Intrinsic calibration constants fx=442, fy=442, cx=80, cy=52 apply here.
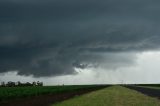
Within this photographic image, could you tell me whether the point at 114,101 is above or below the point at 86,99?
below

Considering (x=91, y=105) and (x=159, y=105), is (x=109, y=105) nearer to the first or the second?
(x=91, y=105)

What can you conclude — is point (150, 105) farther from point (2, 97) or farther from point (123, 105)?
point (2, 97)

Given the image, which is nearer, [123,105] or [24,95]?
[123,105]

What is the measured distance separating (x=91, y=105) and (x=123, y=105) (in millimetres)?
3212

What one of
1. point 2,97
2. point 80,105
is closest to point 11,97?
point 2,97

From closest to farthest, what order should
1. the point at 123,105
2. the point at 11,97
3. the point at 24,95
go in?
→ the point at 123,105 → the point at 11,97 → the point at 24,95

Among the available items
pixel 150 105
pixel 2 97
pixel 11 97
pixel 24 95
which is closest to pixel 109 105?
pixel 150 105

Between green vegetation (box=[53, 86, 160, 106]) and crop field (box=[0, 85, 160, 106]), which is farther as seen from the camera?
crop field (box=[0, 85, 160, 106])

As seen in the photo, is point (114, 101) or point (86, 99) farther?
point (86, 99)

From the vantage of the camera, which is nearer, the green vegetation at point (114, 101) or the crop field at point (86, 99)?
the green vegetation at point (114, 101)

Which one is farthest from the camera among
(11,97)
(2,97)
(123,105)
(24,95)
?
(24,95)

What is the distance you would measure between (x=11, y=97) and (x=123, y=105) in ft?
117

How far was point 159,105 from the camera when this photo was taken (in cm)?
3994

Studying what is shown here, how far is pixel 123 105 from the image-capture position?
3950 centimetres
